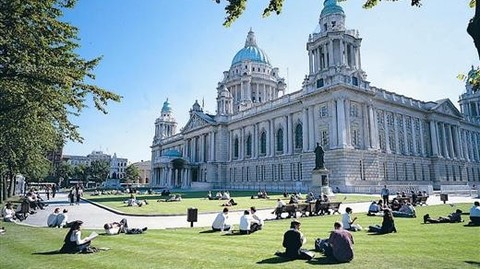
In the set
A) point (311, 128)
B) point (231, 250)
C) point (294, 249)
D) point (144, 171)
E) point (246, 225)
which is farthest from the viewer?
point (144, 171)

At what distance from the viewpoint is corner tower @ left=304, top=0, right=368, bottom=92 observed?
2128 inches

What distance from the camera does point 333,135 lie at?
50969 mm

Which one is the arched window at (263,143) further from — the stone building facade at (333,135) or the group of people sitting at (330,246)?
the group of people sitting at (330,246)

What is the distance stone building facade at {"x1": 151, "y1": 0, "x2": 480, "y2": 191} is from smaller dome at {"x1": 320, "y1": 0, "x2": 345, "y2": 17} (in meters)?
0.19

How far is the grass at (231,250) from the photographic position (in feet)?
28.7

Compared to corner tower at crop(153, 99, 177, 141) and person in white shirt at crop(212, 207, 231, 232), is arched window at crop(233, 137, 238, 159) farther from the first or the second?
person in white shirt at crop(212, 207, 231, 232)

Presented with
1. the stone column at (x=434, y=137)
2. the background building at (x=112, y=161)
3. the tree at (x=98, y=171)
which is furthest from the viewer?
the background building at (x=112, y=161)

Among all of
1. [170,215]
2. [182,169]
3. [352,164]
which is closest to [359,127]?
[352,164]

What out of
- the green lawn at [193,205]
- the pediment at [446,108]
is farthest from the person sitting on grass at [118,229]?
the pediment at [446,108]

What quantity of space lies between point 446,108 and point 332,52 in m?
32.6

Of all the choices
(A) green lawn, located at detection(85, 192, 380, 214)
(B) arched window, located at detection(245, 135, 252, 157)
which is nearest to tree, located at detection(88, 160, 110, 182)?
(B) arched window, located at detection(245, 135, 252, 157)

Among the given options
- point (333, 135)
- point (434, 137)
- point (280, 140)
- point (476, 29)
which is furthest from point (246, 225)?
point (434, 137)

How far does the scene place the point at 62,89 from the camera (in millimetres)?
17688

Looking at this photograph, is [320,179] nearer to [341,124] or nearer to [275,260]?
[341,124]
